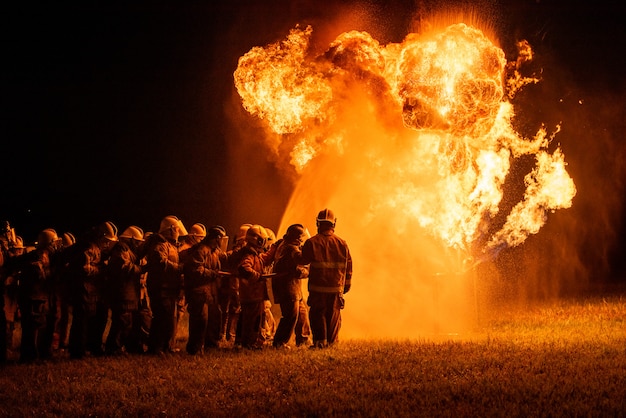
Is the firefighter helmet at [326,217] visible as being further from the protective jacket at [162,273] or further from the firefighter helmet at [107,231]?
the firefighter helmet at [107,231]

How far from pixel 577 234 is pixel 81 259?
1200 inches

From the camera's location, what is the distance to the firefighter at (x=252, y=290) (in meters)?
13.3

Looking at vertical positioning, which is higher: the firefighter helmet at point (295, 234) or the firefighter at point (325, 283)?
the firefighter helmet at point (295, 234)

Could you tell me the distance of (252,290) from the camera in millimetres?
13555

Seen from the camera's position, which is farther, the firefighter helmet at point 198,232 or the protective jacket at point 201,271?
the firefighter helmet at point 198,232

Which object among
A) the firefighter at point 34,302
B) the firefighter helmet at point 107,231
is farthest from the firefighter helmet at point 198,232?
the firefighter at point 34,302

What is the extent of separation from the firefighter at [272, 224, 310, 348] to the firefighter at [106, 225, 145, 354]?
2631 millimetres

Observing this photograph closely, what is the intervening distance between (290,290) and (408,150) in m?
6.08

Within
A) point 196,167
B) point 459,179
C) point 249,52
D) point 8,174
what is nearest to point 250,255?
point 459,179

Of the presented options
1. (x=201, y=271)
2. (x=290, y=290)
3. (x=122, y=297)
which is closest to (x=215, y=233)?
(x=201, y=271)

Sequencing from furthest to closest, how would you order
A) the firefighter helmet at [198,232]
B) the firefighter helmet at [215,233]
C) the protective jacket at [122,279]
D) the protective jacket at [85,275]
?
the firefighter helmet at [198,232], the firefighter helmet at [215,233], the protective jacket at [122,279], the protective jacket at [85,275]

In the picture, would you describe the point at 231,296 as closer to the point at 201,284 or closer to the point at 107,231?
the point at 201,284

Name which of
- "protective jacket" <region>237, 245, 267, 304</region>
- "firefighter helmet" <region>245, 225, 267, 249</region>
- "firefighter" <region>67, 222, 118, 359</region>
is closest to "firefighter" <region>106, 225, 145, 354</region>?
"firefighter" <region>67, 222, 118, 359</region>

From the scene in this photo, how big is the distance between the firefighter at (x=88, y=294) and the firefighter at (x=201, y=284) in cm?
175
